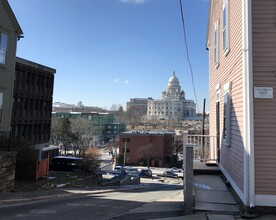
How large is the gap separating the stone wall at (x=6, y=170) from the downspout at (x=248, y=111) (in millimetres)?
9474

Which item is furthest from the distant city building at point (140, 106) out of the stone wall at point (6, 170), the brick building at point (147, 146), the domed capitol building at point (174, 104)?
the stone wall at point (6, 170)

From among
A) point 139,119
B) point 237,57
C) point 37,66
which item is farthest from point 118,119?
point 237,57

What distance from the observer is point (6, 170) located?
483 inches

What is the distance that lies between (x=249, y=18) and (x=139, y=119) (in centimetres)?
15614

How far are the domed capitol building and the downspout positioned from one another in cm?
14452

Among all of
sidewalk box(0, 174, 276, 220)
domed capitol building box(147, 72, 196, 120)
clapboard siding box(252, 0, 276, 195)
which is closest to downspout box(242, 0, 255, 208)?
clapboard siding box(252, 0, 276, 195)

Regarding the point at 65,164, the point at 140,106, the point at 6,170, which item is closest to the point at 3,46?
the point at 6,170

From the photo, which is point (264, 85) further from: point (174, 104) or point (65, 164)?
point (174, 104)

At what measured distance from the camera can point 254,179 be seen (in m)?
6.31

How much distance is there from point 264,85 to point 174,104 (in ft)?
498

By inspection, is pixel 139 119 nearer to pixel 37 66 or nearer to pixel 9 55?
pixel 37 66

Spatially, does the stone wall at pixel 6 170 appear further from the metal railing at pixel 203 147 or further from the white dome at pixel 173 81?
the white dome at pixel 173 81

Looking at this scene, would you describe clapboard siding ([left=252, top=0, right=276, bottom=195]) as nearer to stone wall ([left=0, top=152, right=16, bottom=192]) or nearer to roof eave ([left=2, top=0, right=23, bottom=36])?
stone wall ([left=0, top=152, right=16, bottom=192])

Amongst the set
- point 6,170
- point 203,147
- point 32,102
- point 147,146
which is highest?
point 32,102
